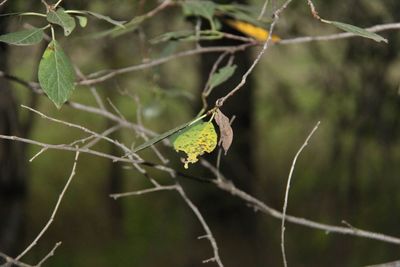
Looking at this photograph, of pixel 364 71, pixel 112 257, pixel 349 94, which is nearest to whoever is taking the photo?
pixel 364 71

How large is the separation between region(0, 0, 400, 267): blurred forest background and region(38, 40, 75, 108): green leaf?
34.6 inches

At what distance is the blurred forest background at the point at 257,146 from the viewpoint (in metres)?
3.94

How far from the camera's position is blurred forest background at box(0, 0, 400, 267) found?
3.94m

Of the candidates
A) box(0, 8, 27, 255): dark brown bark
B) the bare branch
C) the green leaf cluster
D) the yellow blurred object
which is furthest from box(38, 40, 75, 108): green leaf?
box(0, 8, 27, 255): dark brown bark

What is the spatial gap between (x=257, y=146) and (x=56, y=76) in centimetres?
559

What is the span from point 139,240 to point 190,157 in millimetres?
7749

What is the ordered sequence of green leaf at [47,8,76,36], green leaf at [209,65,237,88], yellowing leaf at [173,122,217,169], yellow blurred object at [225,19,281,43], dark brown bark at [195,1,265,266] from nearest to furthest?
yellowing leaf at [173,122,217,169], green leaf at [47,8,76,36], green leaf at [209,65,237,88], yellow blurred object at [225,19,281,43], dark brown bark at [195,1,265,266]

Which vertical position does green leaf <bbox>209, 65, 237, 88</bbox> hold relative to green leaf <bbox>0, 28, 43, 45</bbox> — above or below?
below

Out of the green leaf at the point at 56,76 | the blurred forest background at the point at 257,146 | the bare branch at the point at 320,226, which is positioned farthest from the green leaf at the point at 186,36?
the green leaf at the point at 56,76

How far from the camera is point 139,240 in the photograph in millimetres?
8898

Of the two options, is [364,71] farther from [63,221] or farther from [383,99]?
[63,221]

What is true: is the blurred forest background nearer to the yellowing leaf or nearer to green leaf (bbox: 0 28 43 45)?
green leaf (bbox: 0 28 43 45)

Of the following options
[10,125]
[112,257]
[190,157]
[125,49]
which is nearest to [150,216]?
[112,257]

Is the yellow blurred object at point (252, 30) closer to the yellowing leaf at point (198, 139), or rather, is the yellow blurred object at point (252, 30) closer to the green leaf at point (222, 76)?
the green leaf at point (222, 76)
